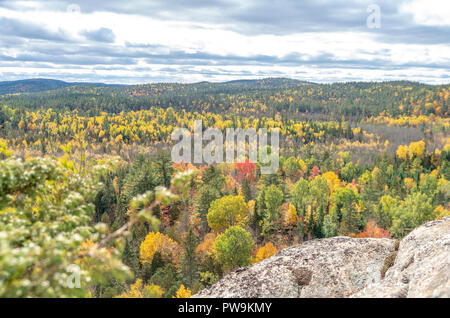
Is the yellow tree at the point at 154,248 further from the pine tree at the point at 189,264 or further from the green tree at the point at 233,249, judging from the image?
the green tree at the point at 233,249

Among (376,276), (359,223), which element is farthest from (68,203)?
(359,223)

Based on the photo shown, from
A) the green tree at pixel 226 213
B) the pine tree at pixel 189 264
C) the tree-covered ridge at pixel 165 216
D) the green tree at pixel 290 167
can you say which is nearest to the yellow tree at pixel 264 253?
the tree-covered ridge at pixel 165 216

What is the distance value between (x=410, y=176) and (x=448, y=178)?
12.0 metres

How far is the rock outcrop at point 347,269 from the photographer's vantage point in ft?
41.5

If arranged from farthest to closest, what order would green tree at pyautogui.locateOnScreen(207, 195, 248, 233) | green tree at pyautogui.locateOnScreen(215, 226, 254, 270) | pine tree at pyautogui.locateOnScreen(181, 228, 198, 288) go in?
1. green tree at pyautogui.locateOnScreen(207, 195, 248, 233)
2. green tree at pyautogui.locateOnScreen(215, 226, 254, 270)
3. pine tree at pyautogui.locateOnScreen(181, 228, 198, 288)

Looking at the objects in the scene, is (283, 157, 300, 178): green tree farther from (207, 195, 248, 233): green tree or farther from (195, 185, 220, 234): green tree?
(207, 195, 248, 233): green tree

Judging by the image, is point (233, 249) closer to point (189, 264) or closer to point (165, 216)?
point (189, 264)

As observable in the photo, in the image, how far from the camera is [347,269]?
16.1 meters

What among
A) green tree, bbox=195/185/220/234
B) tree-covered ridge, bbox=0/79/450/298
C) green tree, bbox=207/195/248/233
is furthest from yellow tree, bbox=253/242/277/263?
green tree, bbox=195/185/220/234

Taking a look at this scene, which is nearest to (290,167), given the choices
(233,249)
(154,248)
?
(233,249)

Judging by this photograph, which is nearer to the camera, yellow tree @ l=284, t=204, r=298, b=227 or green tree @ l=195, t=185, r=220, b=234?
green tree @ l=195, t=185, r=220, b=234

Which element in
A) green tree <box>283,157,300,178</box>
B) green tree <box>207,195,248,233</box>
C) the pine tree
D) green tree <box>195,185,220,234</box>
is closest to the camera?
the pine tree

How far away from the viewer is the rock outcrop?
12641mm

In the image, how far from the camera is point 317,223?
2393 inches
